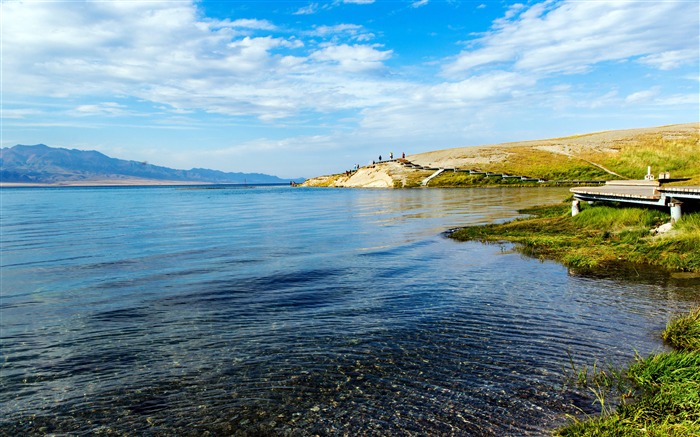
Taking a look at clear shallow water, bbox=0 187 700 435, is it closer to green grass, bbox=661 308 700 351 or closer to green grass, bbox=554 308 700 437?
green grass, bbox=661 308 700 351

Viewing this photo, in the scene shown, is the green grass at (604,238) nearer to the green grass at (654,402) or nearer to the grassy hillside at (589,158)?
the green grass at (654,402)

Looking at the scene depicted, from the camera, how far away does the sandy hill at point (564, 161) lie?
8994 cm

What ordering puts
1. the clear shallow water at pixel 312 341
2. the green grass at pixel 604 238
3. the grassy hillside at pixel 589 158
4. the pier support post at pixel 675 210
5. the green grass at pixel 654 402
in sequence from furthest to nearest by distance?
the grassy hillside at pixel 589 158
the pier support post at pixel 675 210
the green grass at pixel 604 238
the clear shallow water at pixel 312 341
the green grass at pixel 654 402

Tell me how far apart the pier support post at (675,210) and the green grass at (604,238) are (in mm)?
316

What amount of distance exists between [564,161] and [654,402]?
355ft

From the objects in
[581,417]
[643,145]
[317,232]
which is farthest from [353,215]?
[643,145]

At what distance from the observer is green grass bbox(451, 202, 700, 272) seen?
61.5ft

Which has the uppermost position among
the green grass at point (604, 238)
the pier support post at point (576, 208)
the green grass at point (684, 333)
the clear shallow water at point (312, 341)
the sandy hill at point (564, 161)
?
the sandy hill at point (564, 161)

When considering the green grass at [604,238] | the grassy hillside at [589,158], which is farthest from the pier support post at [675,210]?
the grassy hillside at [589,158]

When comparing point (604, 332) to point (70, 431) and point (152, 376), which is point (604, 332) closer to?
point (152, 376)

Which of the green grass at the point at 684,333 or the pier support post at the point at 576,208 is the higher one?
the pier support post at the point at 576,208

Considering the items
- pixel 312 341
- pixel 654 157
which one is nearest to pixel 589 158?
pixel 654 157

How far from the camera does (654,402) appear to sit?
7699mm

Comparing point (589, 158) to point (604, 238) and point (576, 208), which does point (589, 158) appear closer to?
point (576, 208)
